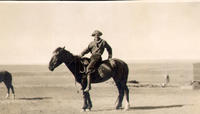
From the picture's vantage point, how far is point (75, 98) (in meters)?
7.70

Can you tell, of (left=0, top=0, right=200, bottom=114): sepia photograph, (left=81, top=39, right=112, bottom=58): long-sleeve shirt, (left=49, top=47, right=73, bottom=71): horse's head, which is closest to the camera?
(left=49, top=47, right=73, bottom=71): horse's head

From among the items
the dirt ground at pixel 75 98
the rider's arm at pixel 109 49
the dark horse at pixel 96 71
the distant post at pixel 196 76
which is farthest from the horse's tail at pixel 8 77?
the distant post at pixel 196 76

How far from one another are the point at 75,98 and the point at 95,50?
109 cm

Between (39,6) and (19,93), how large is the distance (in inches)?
67.6

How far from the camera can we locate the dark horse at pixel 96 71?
712cm

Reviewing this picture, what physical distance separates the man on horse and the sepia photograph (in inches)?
7.6

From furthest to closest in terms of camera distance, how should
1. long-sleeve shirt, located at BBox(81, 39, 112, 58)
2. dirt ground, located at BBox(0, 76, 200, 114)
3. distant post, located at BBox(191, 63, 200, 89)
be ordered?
distant post, located at BBox(191, 63, 200, 89) → dirt ground, located at BBox(0, 76, 200, 114) → long-sleeve shirt, located at BBox(81, 39, 112, 58)

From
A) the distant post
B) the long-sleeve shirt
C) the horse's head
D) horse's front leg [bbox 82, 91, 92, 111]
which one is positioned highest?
the long-sleeve shirt

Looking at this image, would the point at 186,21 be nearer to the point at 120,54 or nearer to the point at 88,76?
the point at 120,54

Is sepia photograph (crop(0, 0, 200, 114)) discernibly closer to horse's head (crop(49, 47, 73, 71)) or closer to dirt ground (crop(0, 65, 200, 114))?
dirt ground (crop(0, 65, 200, 114))

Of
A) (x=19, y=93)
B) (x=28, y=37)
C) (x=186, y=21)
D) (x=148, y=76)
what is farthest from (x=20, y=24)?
(x=186, y=21)

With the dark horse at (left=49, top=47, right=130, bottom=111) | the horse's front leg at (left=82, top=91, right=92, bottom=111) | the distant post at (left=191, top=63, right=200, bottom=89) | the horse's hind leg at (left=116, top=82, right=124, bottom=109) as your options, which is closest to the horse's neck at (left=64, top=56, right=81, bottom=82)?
the dark horse at (left=49, top=47, right=130, bottom=111)

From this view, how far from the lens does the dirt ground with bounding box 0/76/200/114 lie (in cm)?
736

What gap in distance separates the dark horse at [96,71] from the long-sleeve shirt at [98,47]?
154 mm
